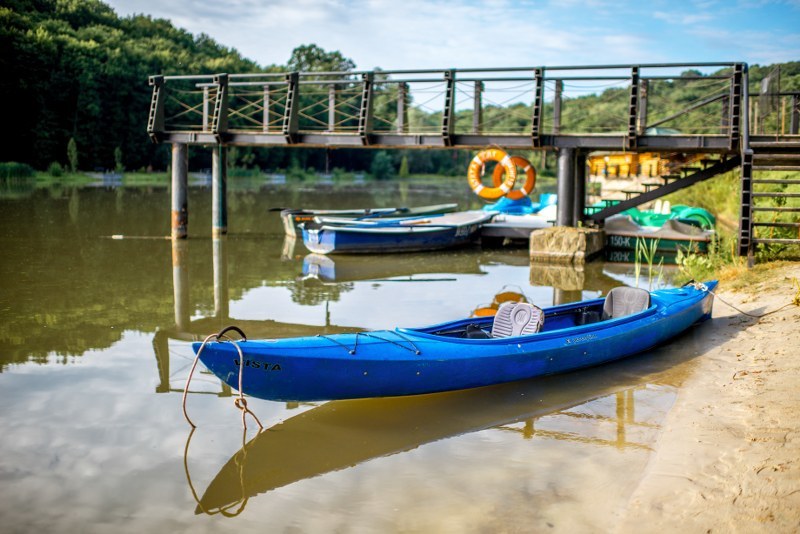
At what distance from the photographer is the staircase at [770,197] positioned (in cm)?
1267

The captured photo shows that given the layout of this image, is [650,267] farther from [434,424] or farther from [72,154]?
[72,154]

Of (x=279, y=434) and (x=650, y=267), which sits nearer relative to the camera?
(x=279, y=434)

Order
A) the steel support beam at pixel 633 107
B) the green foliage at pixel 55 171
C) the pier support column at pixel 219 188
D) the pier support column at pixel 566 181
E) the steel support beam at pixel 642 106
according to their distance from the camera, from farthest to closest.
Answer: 1. the green foliage at pixel 55 171
2. the pier support column at pixel 219 188
3. the pier support column at pixel 566 181
4. the steel support beam at pixel 642 106
5. the steel support beam at pixel 633 107

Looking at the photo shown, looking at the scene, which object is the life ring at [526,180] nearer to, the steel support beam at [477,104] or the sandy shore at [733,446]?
the steel support beam at [477,104]

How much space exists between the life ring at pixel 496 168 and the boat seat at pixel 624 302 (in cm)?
954

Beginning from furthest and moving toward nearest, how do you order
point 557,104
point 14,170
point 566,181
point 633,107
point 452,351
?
1. point 14,170
2. point 566,181
3. point 557,104
4. point 633,107
5. point 452,351

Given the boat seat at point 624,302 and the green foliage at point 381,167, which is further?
the green foliage at point 381,167

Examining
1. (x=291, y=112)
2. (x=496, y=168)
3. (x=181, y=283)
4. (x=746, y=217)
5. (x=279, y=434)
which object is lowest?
(x=279, y=434)

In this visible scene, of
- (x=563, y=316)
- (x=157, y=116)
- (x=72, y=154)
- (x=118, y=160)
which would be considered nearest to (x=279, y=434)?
(x=563, y=316)

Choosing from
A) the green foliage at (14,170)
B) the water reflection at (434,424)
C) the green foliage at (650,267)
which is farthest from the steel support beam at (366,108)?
the green foliage at (14,170)

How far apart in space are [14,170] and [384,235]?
116ft

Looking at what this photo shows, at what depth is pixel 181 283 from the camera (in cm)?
1476

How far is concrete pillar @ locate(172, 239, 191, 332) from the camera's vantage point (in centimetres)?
1185

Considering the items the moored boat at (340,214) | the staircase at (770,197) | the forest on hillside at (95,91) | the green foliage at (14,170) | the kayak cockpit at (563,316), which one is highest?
the forest on hillside at (95,91)
